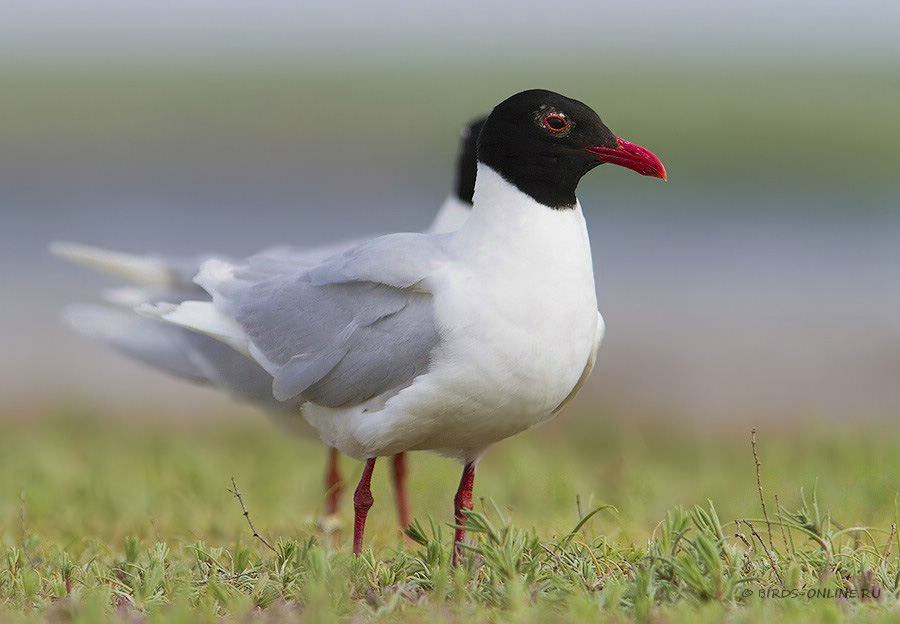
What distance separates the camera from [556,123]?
466cm

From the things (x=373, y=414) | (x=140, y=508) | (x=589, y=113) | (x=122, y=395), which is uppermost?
(x=589, y=113)

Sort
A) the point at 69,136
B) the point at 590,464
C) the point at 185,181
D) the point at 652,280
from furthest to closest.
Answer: the point at 69,136 < the point at 185,181 < the point at 652,280 < the point at 590,464

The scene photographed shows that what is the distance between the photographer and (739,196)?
18.4m

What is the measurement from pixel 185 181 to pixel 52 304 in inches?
272

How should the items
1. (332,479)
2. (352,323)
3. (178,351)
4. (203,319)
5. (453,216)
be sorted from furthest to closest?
(453,216)
(332,479)
(178,351)
(203,319)
(352,323)

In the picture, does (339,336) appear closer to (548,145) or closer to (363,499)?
(363,499)

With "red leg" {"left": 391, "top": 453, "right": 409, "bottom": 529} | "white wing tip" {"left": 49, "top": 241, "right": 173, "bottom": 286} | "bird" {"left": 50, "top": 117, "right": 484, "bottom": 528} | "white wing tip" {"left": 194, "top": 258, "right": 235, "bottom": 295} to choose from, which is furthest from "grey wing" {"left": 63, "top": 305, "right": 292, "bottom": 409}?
"red leg" {"left": 391, "top": 453, "right": 409, "bottom": 529}

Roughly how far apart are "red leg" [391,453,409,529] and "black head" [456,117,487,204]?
1.49 m

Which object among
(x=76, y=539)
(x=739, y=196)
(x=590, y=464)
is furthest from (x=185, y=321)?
(x=739, y=196)

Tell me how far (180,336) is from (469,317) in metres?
2.02

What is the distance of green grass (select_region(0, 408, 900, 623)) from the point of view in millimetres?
3775

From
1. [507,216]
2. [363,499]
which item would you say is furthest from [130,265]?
[507,216]

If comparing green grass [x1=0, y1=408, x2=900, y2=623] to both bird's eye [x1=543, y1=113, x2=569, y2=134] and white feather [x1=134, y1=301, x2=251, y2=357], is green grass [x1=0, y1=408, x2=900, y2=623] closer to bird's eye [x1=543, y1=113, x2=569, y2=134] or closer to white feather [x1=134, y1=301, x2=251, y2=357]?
white feather [x1=134, y1=301, x2=251, y2=357]

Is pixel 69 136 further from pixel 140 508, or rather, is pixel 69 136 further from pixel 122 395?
pixel 140 508
